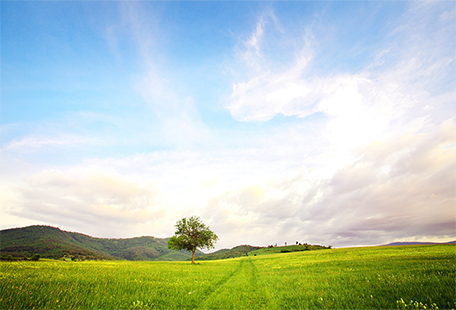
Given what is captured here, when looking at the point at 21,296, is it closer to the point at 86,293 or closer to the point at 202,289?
the point at 86,293

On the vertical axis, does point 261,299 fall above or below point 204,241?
below

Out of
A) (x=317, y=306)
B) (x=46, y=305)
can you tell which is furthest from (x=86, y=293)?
(x=317, y=306)

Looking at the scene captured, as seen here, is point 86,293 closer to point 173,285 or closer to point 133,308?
point 133,308

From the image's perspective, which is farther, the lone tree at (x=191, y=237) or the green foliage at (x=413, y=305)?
the lone tree at (x=191, y=237)

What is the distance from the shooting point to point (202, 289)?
539 inches

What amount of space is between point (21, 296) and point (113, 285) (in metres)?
5.17

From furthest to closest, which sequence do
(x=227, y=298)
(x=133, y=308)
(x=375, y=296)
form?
1. (x=227, y=298)
2. (x=375, y=296)
3. (x=133, y=308)

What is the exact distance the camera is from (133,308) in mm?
Result: 9180

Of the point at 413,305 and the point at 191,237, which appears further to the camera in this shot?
the point at 191,237

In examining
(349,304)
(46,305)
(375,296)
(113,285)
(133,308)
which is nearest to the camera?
(46,305)

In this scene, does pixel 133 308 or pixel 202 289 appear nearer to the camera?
pixel 133 308

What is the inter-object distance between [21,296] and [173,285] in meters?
8.75

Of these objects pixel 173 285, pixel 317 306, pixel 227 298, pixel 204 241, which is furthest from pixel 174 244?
pixel 317 306

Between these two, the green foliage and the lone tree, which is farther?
the lone tree
